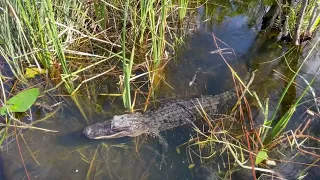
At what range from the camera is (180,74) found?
326 centimetres

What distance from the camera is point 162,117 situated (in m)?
2.82

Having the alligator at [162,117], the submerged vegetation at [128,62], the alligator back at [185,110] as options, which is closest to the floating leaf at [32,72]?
the submerged vegetation at [128,62]

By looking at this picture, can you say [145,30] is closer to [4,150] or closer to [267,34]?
[267,34]

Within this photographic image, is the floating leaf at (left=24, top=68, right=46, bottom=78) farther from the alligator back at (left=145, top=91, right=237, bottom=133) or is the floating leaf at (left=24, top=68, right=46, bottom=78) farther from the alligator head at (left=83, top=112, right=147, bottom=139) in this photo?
the alligator back at (left=145, top=91, right=237, bottom=133)

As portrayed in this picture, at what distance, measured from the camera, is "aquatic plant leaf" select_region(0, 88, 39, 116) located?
2639 mm

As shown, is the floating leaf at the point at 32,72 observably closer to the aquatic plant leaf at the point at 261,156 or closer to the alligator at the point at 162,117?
the alligator at the point at 162,117

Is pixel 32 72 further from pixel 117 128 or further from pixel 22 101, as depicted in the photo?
pixel 117 128

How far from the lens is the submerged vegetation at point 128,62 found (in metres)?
2.49

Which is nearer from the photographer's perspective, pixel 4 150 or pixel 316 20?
pixel 4 150

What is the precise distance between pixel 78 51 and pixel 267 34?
2.05 meters

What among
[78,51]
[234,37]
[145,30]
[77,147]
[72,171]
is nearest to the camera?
[72,171]

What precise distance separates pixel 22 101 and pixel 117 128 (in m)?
0.80

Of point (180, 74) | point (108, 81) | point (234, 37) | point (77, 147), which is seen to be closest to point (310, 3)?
point (234, 37)

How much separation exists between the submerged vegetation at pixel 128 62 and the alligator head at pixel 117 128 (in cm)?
14
